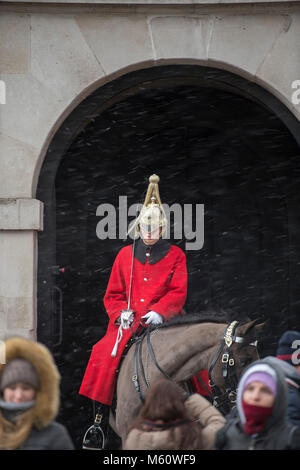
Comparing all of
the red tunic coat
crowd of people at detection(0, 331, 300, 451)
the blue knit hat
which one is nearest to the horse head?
the blue knit hat

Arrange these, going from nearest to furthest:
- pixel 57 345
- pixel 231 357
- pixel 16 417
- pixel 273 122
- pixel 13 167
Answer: pixel 16 417, pixel 231 357, pixel 13 167, pixel 57 345, pixel 273 122

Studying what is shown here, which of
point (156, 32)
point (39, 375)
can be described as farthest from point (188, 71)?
point (39, 375)

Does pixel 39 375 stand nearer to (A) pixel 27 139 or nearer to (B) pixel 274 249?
(A) pixel 27 139

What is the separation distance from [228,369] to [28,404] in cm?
183

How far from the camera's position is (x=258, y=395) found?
11.3ft

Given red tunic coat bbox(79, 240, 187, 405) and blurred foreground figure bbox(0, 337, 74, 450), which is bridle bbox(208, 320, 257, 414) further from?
blurred foreground figure bbox(0, 337, 74, 450)

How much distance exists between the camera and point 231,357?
4941 mm

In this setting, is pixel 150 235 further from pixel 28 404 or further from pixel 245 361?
pixel 28 404

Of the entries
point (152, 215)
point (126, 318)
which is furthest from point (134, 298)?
point (152, 215)

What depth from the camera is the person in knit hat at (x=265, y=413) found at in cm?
342

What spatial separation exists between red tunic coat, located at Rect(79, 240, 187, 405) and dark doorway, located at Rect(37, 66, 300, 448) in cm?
105

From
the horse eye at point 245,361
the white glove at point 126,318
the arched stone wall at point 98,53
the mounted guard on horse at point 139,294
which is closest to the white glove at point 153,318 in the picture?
the mounted guard on horse at point 139,294

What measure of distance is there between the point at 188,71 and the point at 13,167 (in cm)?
197

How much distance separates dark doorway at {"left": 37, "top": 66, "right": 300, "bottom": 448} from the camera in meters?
7.84
